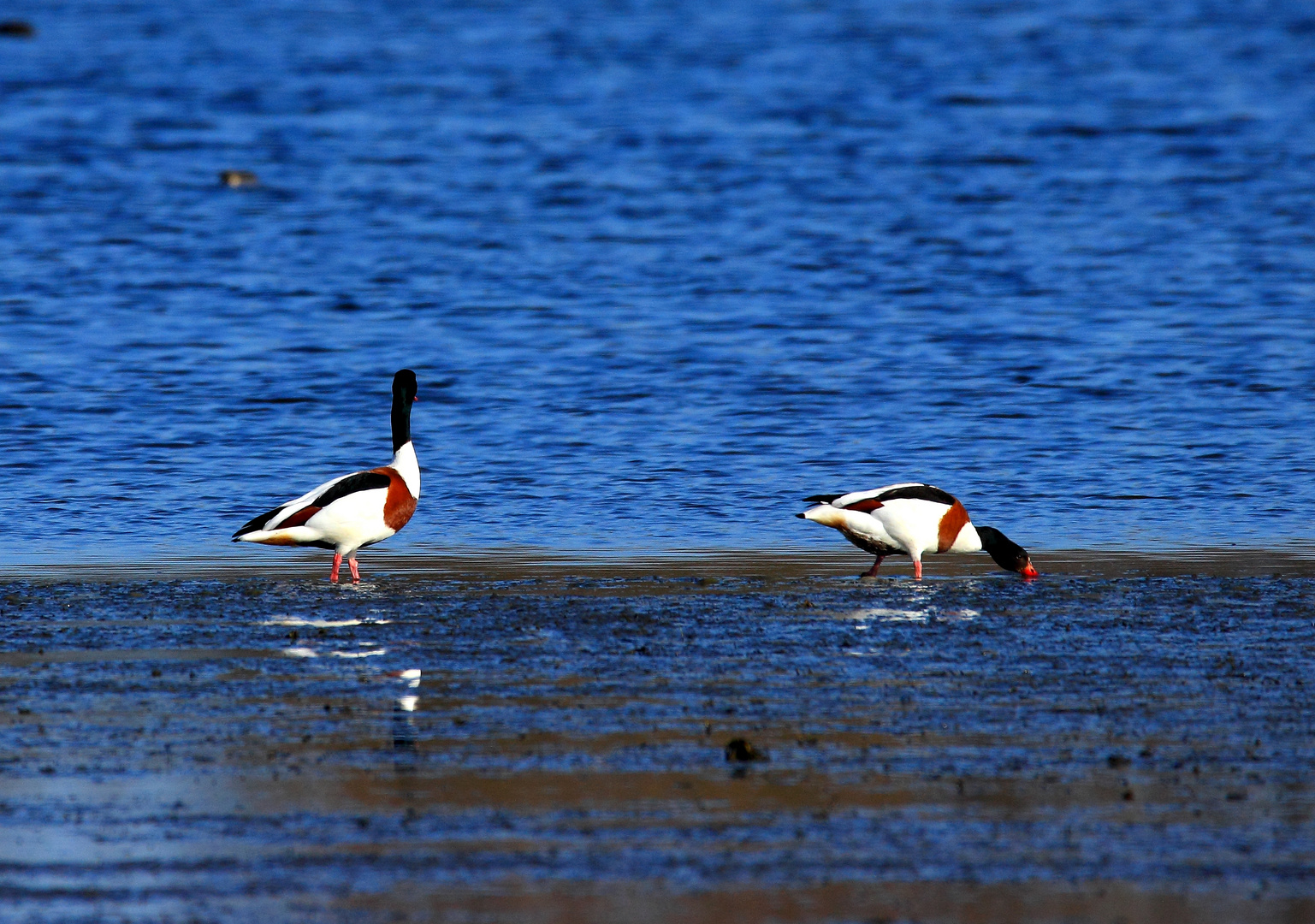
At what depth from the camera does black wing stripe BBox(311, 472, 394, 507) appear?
12641mm

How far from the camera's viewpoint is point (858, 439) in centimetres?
1856

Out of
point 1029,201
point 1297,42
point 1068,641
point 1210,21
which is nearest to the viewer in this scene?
point 1068,641

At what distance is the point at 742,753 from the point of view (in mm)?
7496

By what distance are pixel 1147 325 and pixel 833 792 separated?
18.4 m

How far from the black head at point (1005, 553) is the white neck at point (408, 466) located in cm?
406

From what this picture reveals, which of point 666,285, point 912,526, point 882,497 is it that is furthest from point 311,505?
point 666,285

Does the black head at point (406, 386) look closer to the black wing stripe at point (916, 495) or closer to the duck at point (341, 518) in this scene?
the duck at point (341, 518)

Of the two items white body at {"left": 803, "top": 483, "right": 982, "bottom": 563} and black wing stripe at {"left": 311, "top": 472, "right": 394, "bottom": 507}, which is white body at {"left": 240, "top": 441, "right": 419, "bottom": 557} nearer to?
black wing stripe at {"left": 311, "top": 472, "right": 394, "bottom": 507}

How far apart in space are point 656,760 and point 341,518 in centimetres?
553

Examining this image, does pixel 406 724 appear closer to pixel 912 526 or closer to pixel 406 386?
pixel 912 526

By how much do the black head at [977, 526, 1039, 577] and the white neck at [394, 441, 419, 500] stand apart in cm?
406

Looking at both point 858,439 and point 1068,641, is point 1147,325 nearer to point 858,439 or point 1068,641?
point 858,439

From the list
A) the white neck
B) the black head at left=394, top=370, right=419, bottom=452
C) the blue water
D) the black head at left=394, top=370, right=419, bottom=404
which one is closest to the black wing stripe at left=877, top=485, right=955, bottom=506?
the blue water

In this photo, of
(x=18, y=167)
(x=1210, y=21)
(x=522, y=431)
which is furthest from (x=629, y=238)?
(x=1210, y=21)
